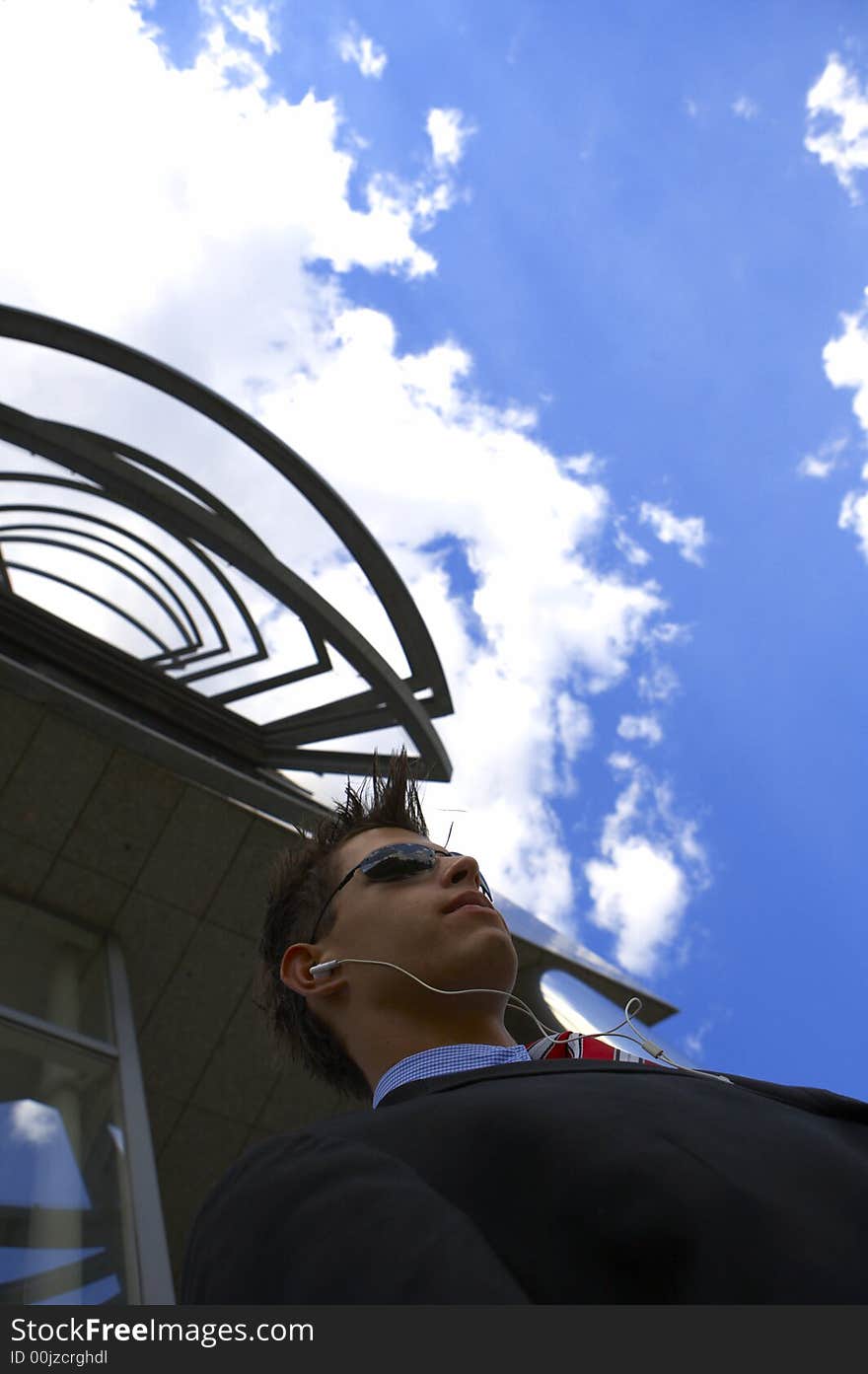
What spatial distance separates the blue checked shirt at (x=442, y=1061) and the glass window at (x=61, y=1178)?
111 inches

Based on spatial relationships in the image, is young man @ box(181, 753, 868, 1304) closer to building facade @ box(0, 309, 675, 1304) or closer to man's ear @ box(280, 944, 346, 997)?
man's ear @ box(280, 944, 346, 997)

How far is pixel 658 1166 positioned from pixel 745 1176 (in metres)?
0.11

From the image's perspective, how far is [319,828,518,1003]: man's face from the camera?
6.92 ft

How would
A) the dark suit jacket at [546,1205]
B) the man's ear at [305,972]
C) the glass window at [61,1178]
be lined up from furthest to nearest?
the glass window at [61,1178] → the man's ear at [305,972] → the dark suit jacket at [546,1205]

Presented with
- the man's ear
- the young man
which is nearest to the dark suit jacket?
the young man

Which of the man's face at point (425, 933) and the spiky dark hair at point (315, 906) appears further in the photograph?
the spiky dark hair at point (315, 906)

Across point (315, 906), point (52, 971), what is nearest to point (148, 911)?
point (52, 971)

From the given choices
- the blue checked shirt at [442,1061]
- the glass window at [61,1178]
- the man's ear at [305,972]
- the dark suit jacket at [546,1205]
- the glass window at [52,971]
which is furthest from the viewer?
the glass window at [52,971]

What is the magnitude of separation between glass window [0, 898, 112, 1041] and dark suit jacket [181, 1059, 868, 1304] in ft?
18.4

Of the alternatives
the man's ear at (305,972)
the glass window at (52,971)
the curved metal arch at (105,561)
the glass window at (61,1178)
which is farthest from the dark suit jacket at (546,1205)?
the curved metal arch at (105,561)

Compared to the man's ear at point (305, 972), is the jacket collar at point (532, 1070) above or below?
below

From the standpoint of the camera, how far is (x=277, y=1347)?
995 millimetres

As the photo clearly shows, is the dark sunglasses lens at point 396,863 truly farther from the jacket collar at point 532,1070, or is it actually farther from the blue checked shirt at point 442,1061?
the jacket collar at point 532,1070

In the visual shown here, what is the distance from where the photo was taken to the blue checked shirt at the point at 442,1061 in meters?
1.94
